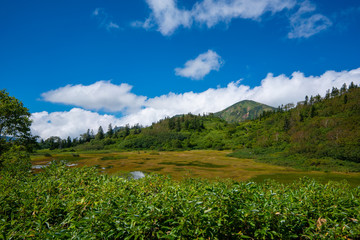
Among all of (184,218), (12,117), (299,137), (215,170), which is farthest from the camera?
(299,137)

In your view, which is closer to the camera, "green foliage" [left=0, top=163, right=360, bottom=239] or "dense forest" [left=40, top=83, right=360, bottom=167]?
"green foliage" [left=0, top=163, right=360, bottom=239]

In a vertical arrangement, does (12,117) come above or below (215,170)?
above

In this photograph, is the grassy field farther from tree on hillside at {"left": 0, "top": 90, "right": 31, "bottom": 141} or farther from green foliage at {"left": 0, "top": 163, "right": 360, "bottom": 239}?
green foliage at {"left": 0, "top": 163, "right": 360, "bottom": 239}

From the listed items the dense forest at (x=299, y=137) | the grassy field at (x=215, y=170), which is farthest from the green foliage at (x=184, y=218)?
the dense forest at (x=299, y=137)

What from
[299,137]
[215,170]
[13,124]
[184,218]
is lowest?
[215,170]

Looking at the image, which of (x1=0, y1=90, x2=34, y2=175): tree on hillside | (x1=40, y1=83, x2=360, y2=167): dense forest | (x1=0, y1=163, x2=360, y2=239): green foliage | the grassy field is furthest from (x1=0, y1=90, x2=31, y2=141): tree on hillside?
(x1=40, y1=83, x2=360, y2=167): dense forest

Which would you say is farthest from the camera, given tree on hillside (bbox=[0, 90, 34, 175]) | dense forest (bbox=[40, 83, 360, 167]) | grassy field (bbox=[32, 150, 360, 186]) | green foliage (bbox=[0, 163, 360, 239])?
dense forest (bbox=[40, 83, 360, 167])

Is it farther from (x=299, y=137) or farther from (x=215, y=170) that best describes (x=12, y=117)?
(x=299, y=137)

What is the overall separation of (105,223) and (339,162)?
265 feet

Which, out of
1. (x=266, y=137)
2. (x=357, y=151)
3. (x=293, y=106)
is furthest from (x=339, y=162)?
(x=293, y=106)

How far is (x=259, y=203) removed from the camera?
427 cm

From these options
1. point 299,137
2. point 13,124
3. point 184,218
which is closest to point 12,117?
point 13,124

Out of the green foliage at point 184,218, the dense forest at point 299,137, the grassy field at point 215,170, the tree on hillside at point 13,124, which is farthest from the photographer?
the dense forest at point 299,137

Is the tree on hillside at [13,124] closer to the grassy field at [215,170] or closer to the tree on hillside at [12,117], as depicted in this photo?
the tree on hillside at [12,117]
